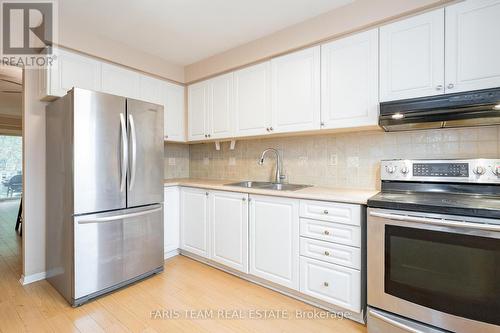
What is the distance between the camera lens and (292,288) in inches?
78.4

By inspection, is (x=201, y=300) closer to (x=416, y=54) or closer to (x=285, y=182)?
(x=285, y=182)

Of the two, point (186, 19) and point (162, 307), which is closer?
point (162, 307)

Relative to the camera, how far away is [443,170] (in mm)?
1754

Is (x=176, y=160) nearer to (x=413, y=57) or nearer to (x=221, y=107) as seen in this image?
(x=221, y=107)

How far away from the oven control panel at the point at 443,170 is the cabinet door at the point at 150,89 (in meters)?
2.60

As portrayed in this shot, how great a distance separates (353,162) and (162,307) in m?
2.04

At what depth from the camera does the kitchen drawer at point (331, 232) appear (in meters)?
1.69

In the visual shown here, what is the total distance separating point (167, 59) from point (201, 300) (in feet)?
8.93

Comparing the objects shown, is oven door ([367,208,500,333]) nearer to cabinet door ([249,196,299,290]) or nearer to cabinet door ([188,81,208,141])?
cabinet door ([249,196,299,290])

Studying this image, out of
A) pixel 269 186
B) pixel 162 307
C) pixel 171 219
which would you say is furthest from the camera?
pixel 171 219

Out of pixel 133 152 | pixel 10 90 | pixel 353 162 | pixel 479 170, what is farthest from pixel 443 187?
pixel 10 90

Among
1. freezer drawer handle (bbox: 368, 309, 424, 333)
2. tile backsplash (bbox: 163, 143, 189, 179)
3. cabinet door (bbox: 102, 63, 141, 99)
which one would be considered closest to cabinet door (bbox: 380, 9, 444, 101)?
freezer drawer handle (bbox: 368, 309, 424, 333)

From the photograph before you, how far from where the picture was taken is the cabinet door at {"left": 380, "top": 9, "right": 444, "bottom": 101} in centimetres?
161

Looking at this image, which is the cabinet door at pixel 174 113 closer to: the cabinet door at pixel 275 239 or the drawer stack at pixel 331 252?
the cabinet door at pixel 275 239
